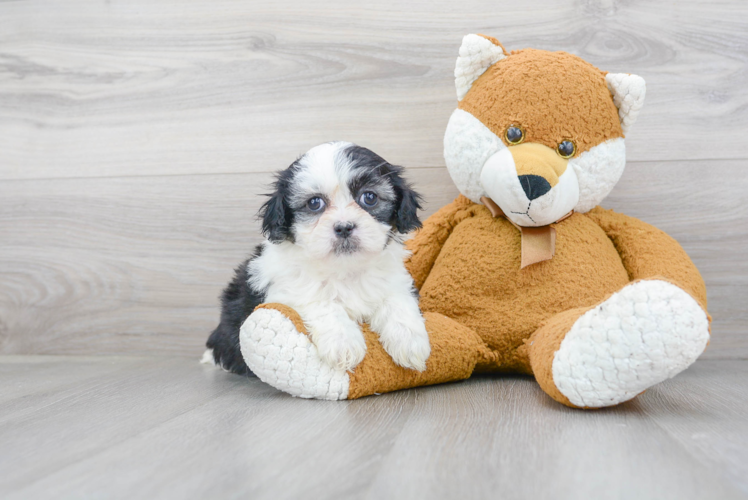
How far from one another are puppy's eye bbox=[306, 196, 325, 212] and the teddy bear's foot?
649 millimetres

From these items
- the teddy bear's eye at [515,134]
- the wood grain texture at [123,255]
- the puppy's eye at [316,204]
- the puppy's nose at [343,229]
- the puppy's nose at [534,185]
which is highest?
the teddy bear's eye at [515,134]

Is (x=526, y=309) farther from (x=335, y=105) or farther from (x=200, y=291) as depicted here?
(x=200, y=291)

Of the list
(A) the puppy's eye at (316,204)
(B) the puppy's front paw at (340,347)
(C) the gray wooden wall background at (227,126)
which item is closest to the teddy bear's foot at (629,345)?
(B) the puppy's front paw at (340,347)

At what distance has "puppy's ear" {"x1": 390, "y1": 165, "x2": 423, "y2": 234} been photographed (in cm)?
151

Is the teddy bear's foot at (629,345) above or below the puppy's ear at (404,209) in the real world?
below

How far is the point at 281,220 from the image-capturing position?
1464mm

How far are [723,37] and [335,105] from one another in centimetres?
132

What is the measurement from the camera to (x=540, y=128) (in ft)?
5.03


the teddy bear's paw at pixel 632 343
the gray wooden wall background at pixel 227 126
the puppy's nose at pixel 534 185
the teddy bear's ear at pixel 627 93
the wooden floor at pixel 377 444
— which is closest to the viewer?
the wooden floor at pixel 377 444

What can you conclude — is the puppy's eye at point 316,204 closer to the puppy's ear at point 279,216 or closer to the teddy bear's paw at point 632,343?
the puppy's ear at point 279,216

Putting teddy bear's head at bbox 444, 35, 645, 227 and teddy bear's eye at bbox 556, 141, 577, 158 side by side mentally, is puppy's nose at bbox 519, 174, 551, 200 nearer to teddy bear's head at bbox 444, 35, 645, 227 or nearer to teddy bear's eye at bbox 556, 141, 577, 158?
teddy bear's head at bbox 444, 35, 645, 227

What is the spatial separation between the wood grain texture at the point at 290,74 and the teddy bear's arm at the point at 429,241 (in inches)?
13.0

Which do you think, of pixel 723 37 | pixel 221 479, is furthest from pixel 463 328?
pixel 723 37

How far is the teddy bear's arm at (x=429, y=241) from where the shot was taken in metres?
1.78
